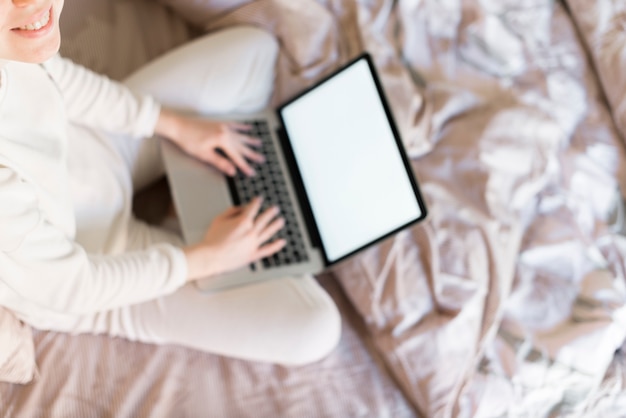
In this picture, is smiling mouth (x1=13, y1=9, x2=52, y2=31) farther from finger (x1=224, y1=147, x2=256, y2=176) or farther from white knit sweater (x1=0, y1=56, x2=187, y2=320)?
finger (x1=224, y1=147, x2=256, y2=176)

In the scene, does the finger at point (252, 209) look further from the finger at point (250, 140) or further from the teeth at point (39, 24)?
the teeth at point (39, 24)

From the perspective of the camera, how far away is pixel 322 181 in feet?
3.10

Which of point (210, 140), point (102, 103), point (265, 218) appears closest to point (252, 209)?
point (265, 218)

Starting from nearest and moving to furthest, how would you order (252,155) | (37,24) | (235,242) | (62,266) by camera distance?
(37,24), (62,266), (235,242), (252,155)

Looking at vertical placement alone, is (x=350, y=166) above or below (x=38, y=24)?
below

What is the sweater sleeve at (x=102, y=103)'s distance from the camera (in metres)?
0.83

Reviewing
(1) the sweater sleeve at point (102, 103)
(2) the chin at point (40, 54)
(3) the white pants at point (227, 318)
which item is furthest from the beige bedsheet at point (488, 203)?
(2) the chin at point (40, 54)

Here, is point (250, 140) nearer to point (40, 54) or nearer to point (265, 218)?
point (265, 218)

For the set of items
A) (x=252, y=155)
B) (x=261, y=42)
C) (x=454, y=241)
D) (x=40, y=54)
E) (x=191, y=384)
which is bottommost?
(x=191, y=384)

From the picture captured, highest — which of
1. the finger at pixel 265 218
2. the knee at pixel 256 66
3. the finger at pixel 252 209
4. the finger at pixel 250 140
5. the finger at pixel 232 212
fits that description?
the knee at pixel 256 66

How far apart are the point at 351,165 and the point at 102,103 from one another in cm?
38

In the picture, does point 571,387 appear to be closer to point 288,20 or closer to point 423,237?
point 423,237

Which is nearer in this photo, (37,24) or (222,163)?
(37,24)

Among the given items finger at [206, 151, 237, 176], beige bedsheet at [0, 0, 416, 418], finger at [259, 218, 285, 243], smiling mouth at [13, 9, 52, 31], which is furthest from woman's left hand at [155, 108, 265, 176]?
smiling mouth at [13, 9, 52, 31]
